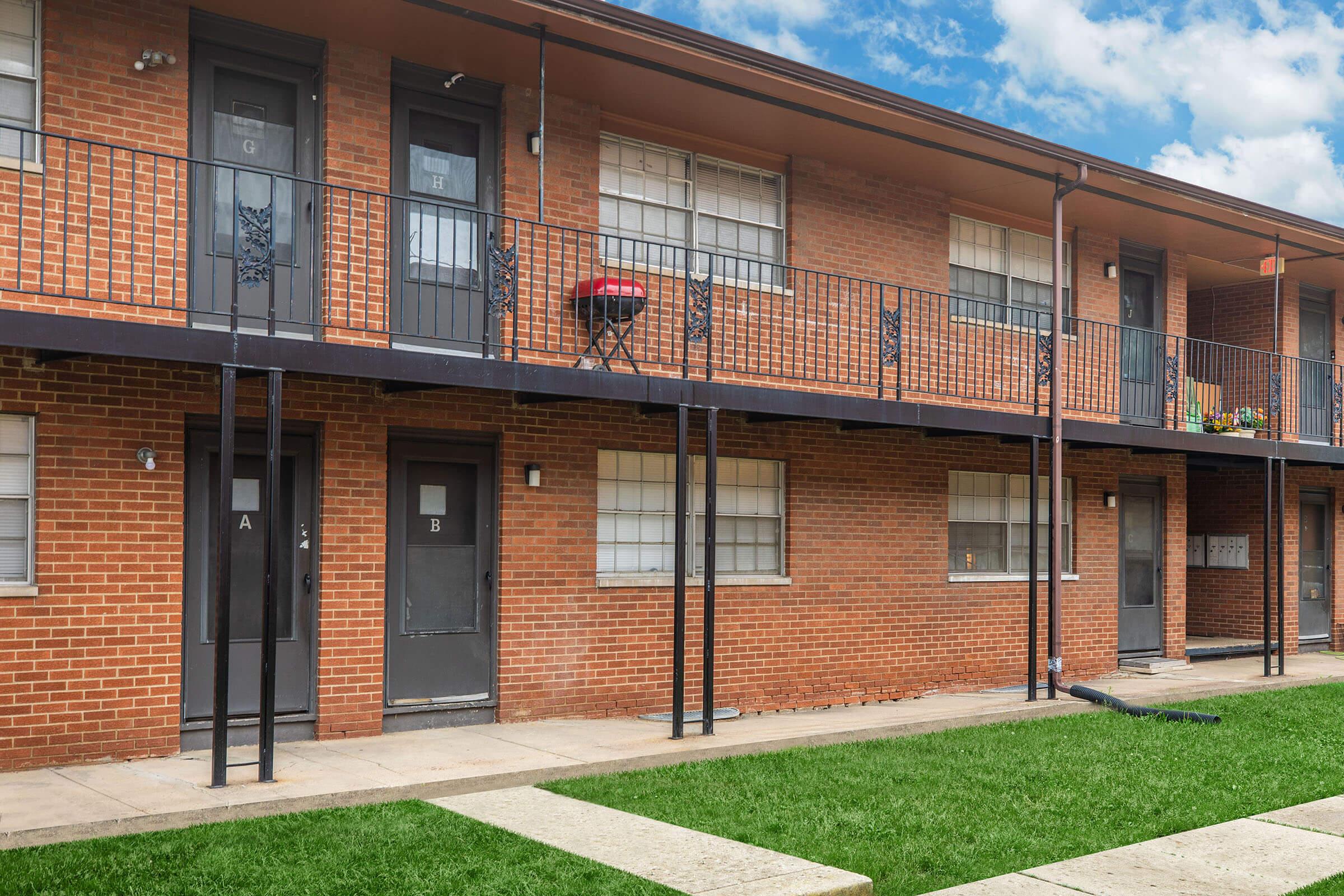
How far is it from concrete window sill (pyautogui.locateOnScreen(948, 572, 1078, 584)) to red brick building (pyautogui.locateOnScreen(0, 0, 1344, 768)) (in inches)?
1.6

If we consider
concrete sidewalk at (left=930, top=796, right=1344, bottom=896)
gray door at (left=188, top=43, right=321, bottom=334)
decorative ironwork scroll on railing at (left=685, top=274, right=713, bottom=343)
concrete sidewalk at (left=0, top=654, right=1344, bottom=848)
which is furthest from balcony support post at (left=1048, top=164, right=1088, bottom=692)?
gray door at (left=188, top=43, right=321, bottom=334)

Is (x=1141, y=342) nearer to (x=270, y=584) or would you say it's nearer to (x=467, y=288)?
(x=467, y=288)

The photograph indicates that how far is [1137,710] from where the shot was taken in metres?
11.2

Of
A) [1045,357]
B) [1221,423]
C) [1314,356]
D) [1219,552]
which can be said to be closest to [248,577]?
[1045,357]

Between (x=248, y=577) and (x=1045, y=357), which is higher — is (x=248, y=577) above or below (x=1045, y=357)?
below

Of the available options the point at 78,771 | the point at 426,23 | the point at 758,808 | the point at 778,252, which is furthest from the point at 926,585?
the point at 78,771

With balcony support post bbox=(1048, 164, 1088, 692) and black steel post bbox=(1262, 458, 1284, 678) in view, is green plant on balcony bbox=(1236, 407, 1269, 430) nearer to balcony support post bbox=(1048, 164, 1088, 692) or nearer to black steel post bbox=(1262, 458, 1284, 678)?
black steel post bbox=(1262, 458, 1284, 678)

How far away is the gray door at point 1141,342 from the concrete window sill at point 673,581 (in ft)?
18.5

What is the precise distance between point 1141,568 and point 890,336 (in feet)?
17.9

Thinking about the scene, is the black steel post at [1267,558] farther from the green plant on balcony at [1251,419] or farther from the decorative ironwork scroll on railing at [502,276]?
the decorative ironwork scroll on railing at [502,276]

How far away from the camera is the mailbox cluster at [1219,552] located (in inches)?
684

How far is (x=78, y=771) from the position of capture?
7.68 metres

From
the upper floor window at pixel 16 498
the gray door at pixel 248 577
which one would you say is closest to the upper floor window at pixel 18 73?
the upper floor window at pixel 16 498

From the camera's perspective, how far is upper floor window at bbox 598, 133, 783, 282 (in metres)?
10.8
